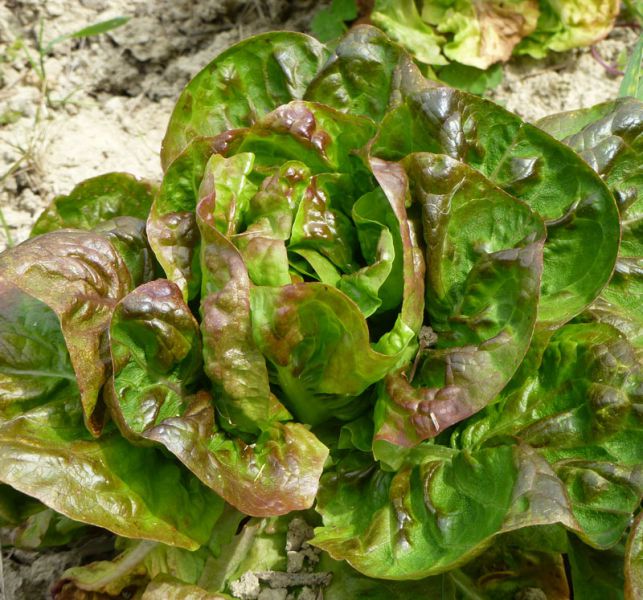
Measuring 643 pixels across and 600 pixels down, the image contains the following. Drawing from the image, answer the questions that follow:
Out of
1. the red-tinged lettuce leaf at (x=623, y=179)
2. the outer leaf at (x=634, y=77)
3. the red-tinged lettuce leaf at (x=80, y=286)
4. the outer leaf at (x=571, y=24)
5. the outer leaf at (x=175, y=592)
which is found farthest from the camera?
the outer leaf at (x=571, y=24)

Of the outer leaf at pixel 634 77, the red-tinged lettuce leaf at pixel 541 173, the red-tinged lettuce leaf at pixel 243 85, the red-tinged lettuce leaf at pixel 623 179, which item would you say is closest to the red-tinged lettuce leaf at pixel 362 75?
the red-tinged lettuce leaf at pixel 243 85

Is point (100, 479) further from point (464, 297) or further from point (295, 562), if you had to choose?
point (464, 297)

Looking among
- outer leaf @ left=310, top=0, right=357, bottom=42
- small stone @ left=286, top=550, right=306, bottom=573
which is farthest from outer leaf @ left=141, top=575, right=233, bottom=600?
outer leaf @ left=310, top=0, right=357, bottom=42

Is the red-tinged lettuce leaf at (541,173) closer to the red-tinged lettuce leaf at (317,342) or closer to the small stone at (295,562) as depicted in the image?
the red-tinged lettuce leaf at (317,342)

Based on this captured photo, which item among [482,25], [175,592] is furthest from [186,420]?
[482,25]

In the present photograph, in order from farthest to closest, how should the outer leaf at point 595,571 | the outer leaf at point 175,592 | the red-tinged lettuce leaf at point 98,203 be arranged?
the red-tinged lettuce leaf at point 98,203, the outer leaf at point 595,571, the outer leaf at point 175,592

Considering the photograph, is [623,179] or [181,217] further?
[623,179]
